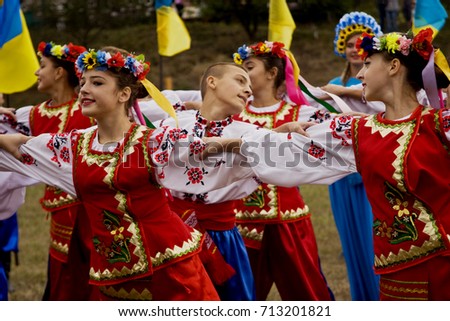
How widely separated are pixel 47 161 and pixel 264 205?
155cm

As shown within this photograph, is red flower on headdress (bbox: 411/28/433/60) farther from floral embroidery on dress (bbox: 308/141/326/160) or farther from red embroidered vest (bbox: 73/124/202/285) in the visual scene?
red embroidered vest (bbox: 73/124/202/285)

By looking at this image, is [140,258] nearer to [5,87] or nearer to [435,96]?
[435,96]

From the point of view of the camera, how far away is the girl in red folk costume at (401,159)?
10.4 ft

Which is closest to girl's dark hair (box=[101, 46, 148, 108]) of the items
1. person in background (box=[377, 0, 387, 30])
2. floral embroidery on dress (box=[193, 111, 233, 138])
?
floral embroidery on dress (box=[193, 111, 233, 138])

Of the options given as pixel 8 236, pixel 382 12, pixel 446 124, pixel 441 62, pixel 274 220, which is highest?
pixel 441 62

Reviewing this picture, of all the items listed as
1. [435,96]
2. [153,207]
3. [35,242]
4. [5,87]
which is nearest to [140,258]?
[153,207]

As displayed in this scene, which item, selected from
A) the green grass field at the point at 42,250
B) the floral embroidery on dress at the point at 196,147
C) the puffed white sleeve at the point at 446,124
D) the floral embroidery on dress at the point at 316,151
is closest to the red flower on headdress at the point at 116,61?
the floral embroidery on dress at the point at 196,147

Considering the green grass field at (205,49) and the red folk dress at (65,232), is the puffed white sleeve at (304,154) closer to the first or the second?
the red folk dress at (65,232)

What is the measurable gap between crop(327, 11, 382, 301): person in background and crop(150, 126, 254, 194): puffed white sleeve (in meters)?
1.80

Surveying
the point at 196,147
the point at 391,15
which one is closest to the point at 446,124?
the point at 196,147

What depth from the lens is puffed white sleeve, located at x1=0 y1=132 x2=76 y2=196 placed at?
11.8 ft

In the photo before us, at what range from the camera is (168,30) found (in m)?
5.84

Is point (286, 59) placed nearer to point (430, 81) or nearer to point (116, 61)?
point (116, 61)

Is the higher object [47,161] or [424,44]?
[424,44]
